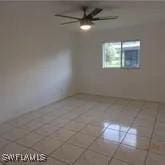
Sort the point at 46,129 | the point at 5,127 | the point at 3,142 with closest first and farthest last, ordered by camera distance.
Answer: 1. the point at 3,142
2. the point at 46,129
3. the point at 5,127

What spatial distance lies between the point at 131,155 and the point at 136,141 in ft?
1.36

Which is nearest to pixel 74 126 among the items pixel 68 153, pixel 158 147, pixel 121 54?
pixel 68 153

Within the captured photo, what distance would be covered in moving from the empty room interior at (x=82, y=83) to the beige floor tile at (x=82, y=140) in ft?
0.05

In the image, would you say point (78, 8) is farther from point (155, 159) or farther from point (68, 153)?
point (155, 159)

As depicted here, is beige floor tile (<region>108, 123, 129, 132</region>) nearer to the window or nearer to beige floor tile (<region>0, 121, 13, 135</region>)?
beige floor tile (<region>0, 121, 13, 135</region>)

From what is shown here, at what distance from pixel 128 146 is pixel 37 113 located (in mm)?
2337

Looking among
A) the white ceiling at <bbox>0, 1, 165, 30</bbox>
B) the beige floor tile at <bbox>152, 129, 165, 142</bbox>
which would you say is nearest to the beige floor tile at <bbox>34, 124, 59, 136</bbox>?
the beige floor tile at <bbox>152, 129, 165, 142</bbox>

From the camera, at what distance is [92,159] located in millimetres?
2020

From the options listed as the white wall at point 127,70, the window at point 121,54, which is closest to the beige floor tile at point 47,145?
the white wall at point 127,70

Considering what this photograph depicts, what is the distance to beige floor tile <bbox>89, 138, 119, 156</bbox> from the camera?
2.20 m

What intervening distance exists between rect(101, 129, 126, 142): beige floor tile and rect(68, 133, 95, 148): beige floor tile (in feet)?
0.83

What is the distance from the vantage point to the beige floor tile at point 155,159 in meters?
1.94

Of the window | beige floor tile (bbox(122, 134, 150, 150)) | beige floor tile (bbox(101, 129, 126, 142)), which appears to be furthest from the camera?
the window

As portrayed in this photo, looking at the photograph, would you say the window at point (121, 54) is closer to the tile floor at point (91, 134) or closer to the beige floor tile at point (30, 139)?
the tile floor at point (91, 134)
